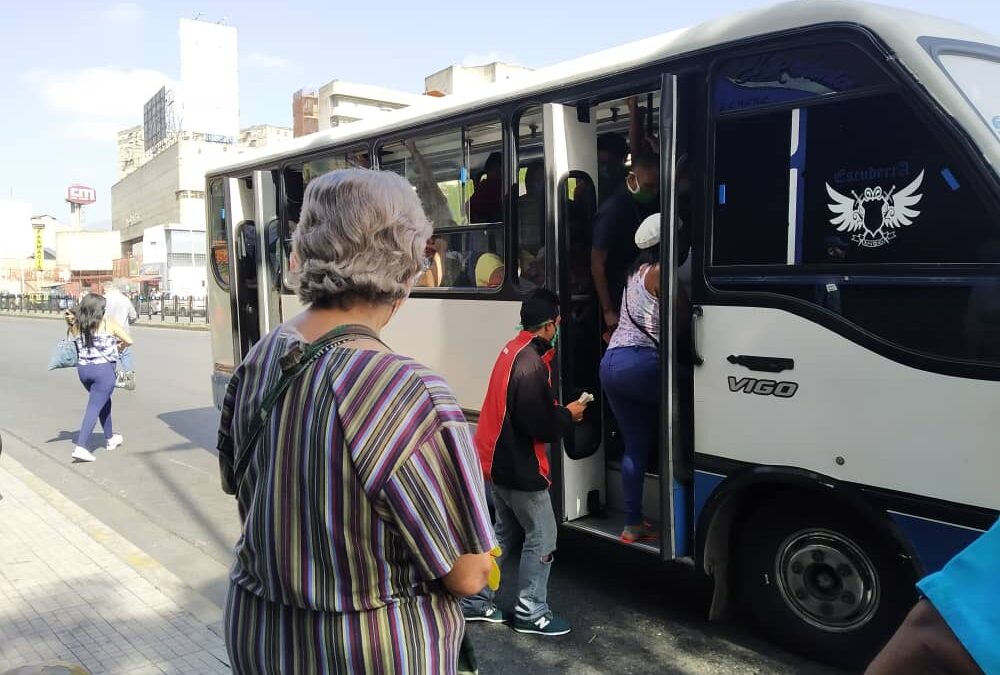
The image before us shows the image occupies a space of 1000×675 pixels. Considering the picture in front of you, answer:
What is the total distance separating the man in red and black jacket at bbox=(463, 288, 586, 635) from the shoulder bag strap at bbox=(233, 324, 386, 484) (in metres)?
2.48

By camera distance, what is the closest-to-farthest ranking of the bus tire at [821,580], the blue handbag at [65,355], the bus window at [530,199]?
the bus tire at [821,580]
the bus window at [530,199]
the blue handbag at [65,355]

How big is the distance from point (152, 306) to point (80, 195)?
235 feet

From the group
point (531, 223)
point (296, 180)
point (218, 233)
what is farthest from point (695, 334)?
point (218, 233)

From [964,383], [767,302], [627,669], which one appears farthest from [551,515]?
[964,383]

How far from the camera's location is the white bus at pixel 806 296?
3.27 meters

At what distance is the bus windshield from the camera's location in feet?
10.8

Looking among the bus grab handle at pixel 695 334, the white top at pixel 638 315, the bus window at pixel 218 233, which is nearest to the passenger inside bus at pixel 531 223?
the white top at pixel 638 315

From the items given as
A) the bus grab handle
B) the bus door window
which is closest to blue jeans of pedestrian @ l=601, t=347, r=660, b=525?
the bus grab handle

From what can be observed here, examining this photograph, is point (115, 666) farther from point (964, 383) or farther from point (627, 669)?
point (964, 383)

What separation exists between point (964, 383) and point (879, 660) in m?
2.50

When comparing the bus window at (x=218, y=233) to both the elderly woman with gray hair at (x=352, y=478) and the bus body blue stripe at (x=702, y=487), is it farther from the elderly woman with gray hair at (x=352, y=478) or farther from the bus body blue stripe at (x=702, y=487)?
the elderly woman with gray hair at (x=352, y=478)

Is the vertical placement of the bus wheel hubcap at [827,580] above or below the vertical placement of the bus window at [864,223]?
below

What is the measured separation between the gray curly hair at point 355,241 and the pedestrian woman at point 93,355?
7.71m

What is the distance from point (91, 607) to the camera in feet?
15.0
